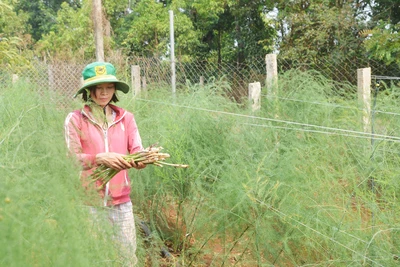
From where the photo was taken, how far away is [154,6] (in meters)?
20.2

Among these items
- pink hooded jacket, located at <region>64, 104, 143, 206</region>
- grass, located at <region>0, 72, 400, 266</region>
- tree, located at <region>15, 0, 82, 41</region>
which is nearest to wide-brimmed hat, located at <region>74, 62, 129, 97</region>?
pink hooded jacket, located at <region>64, 104, 143, 206</region>

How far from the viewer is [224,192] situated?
3.06 m

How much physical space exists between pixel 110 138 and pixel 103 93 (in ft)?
0.79

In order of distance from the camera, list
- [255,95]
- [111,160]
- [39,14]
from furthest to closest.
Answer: [39,14] → [255,95] → [111,160]

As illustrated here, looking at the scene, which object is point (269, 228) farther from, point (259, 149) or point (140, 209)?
point (140, 209)

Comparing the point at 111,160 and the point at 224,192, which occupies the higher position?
the point at 111,160

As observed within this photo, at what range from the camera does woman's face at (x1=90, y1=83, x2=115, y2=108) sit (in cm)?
279

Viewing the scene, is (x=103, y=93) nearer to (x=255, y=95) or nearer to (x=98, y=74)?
(x=98, y=74)

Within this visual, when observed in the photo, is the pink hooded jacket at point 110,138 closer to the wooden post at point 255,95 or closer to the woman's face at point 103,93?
the woman's face at point 103,93

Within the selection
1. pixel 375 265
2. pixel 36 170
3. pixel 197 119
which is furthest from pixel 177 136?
pixel 36 170

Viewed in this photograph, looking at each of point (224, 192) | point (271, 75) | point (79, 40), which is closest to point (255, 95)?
point (271, 75)

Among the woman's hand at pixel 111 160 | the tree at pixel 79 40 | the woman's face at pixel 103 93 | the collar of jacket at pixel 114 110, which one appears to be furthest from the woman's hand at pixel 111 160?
the tree at pixel 79 40

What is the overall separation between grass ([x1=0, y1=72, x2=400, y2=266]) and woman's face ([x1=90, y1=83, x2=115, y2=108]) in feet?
0.88

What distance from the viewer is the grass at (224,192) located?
1.41 m
